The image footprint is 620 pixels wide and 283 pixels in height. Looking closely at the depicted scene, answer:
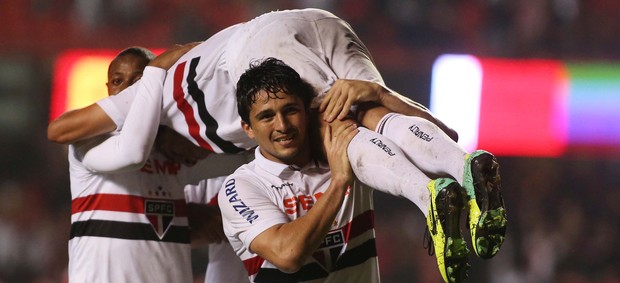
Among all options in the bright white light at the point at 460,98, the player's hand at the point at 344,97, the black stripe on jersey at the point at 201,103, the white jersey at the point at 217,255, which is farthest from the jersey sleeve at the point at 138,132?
the bright white light at the point at 460,98

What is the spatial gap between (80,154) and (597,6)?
19.1 feet

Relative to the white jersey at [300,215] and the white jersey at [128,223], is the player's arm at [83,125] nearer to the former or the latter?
the white jersey at [128,223]

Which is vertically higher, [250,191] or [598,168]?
[250,191]

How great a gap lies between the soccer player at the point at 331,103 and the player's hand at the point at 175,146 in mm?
122

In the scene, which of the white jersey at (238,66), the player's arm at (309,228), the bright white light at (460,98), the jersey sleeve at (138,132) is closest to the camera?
the player's arm at (309,228)

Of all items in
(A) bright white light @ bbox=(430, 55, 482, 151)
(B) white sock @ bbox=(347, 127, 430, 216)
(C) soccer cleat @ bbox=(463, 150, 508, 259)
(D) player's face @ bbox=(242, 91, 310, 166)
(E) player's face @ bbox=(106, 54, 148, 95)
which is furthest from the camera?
(A) bright white light @ bbox=(430, 55, 482, 151)

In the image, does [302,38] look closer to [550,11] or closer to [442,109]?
[442,109]

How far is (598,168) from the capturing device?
8.20 meters

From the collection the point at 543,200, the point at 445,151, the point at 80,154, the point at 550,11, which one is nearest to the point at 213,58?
the point at 80,154

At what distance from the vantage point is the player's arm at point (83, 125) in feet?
13.4

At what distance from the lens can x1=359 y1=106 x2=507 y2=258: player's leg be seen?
2951 millimetres

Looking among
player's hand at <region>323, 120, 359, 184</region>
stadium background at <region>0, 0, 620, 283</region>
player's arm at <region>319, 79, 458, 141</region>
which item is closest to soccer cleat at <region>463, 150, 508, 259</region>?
player's hand at <region>323, 120, 359, 184</region>

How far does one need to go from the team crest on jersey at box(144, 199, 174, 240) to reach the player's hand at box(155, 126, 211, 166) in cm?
19

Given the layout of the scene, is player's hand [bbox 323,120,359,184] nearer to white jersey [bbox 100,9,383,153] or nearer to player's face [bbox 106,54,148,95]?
white jersey [bbox 100,9,383,153]
